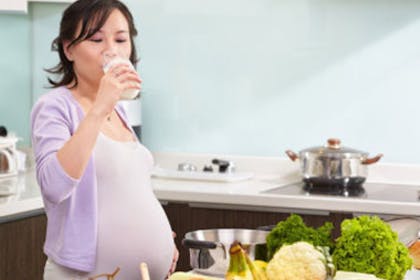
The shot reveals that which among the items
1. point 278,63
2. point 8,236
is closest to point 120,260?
point 8,236

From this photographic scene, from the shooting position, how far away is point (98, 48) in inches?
85.8

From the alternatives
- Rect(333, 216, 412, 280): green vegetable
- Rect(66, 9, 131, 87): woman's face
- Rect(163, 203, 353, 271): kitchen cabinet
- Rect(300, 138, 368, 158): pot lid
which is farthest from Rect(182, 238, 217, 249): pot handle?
Rect(300, 138, 368, 158): pot lid

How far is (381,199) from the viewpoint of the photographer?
349cm

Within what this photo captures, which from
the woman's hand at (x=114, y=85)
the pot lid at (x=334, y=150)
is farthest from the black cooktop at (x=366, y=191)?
the woman's hand at (x=114, y=85)

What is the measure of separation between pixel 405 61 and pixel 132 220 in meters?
2.20

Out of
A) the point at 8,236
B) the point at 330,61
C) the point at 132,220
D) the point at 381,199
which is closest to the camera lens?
the point at 132,220

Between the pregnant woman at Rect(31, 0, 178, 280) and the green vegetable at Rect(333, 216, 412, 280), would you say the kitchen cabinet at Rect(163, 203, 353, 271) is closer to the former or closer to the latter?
the pregnant woman at Rect(31, 0, 178, 280)

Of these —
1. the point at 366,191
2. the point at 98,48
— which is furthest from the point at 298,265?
the point at 366,191

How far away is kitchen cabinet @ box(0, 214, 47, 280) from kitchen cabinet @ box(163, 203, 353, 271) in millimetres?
616

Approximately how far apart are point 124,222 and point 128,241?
5cm

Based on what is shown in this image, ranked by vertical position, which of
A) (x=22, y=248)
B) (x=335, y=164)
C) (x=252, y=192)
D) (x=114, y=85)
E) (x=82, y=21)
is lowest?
(x=22, y=248)

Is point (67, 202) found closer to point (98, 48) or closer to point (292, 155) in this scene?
point (98, 48)

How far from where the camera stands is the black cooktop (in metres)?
3.55

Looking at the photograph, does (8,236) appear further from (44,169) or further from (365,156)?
(365,156)
